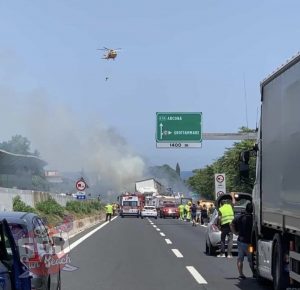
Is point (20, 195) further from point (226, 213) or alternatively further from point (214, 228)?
point (226, 213)

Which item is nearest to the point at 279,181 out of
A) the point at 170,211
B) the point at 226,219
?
the point at 226,219

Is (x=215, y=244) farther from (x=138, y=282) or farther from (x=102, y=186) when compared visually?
(x=102, y=186)

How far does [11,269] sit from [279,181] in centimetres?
521

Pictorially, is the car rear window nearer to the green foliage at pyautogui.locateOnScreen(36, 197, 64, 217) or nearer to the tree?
the green foliage at pyautogui.locateOnScreen(36, 197, 64, 217)

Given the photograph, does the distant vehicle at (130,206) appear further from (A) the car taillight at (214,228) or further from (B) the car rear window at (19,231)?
(B) the car rear window at (19,231)

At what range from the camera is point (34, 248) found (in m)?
7.81

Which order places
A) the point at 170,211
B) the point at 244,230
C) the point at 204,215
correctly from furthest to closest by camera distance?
1. the point at 170,211
2. the point at 204,215
3. the point at 244,230

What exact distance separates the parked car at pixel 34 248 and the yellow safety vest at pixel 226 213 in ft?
31.5

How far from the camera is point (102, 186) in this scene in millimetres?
116625

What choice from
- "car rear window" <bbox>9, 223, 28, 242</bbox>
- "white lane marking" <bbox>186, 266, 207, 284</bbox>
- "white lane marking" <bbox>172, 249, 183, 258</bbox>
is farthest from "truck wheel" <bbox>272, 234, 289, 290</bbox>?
"white lane marking" <bbox>172, 249, 183, 258</bbox>

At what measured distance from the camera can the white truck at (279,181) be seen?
30.0 feet

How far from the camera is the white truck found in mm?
9156

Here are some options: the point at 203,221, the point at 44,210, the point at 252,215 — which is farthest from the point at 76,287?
the point at 203,221

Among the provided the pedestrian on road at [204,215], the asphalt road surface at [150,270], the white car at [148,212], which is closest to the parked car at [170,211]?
the white car at [148,212]
